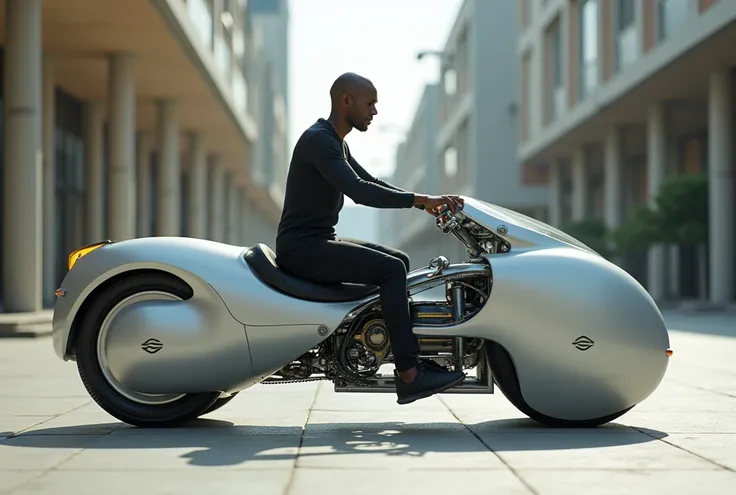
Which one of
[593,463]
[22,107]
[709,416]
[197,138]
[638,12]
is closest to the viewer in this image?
[593,463]

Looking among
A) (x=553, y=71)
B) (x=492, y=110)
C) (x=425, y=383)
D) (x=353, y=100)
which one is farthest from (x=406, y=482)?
(x=492, y=110)

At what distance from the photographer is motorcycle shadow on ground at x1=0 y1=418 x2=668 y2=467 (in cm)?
476

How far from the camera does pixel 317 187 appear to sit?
18.5 feet

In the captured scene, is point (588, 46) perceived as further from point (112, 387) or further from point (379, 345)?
point (112, 387)

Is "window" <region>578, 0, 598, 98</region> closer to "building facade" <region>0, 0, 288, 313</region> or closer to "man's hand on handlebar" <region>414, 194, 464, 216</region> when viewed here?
"building facade" <region>0, 0, 288, 313</region>

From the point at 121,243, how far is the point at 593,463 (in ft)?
8.82

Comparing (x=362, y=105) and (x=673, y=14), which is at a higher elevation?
(x=673, y=14)

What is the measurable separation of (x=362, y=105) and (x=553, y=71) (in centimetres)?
3386

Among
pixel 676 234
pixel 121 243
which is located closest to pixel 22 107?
pixel 121 243

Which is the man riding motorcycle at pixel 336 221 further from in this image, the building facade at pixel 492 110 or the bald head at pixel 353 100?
the building facade at pixel 492 110

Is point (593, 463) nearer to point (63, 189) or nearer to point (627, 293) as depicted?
point (627, 293)

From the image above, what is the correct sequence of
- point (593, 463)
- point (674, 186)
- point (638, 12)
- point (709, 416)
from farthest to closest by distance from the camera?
point (638, 12) → point (674, 186) → point (709, 416) → point (593, 463)

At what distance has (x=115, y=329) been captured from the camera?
5.55 meters

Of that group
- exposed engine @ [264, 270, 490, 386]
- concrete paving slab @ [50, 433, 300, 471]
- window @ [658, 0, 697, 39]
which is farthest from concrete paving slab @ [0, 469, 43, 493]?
window @ [658, 0, 697, 39]
